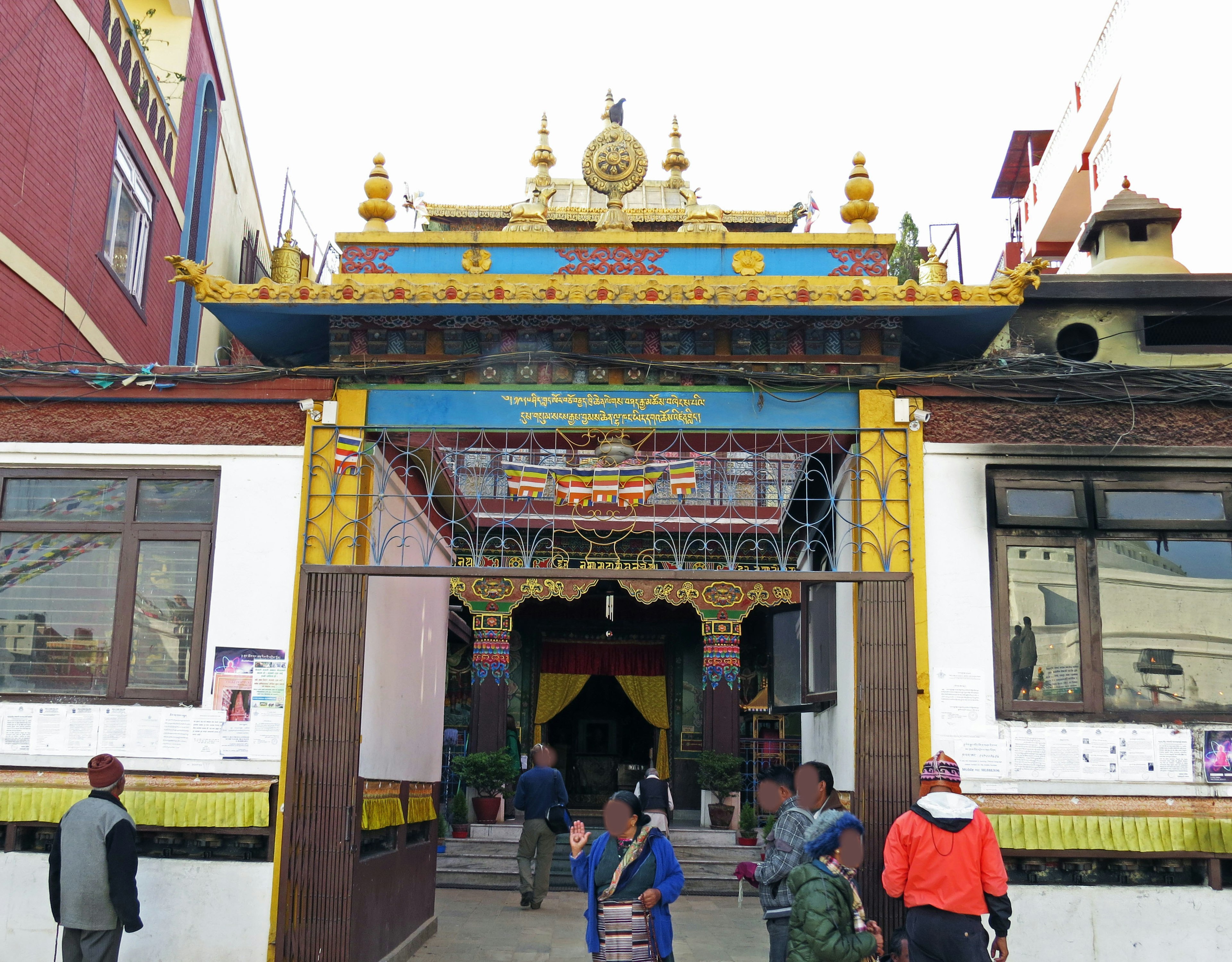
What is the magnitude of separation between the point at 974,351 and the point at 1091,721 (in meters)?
2.97

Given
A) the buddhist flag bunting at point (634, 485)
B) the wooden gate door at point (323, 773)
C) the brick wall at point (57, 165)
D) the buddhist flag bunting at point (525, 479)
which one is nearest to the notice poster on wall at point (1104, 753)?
the buddhist flag bunting at point (634, 485)

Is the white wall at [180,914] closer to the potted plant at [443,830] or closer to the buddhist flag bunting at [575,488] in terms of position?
the buddhist flag bunting at [575,488]

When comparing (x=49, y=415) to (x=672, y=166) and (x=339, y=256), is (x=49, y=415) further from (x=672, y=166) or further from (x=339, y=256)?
(x=672, y=166)

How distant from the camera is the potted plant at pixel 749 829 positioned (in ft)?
54.1

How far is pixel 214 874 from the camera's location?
23.9 feet

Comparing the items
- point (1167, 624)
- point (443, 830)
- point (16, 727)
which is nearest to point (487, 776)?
point (443, 830)

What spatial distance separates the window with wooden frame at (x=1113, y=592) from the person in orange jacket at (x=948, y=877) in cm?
158

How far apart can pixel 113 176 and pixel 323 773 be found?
8.68m

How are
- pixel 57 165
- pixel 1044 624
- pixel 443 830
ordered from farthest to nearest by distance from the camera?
1. pixel 443 830
2. pixel 57 165
3. pixel 1044 624

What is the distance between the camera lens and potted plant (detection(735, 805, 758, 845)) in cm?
1648

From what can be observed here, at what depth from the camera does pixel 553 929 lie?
11.1m

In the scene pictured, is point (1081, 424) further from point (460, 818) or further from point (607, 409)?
point (460, 818)

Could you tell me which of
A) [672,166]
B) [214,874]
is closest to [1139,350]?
[672,166]

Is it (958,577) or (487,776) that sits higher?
(958,577)
